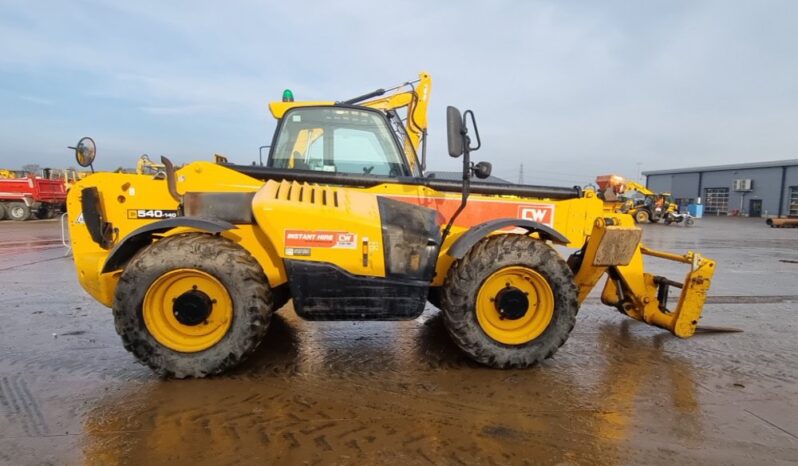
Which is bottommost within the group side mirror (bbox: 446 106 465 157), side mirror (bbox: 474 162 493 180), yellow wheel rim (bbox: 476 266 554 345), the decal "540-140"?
yellow wheel rim (bbox: 476 266 554 345)

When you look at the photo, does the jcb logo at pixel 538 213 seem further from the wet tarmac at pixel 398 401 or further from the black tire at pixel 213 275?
the black tire at pixel 213 275

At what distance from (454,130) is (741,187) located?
2129 inches

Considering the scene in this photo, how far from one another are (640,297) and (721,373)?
884 mm

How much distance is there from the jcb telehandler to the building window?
54065mm

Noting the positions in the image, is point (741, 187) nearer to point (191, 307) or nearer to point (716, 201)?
point (716, 201)

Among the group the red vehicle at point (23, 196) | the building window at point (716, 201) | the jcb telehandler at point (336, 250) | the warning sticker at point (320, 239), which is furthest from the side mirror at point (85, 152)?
the building window at point (716, 201)

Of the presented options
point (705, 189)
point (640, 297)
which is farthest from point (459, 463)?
point (705, 189)

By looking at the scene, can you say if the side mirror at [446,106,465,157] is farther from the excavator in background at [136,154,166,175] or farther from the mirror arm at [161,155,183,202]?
the excavator in background at [136,154,166,175]

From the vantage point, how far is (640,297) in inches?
165

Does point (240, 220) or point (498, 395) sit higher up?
point (240, 220)

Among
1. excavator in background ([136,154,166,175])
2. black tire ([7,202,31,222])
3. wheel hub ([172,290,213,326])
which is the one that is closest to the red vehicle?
black tire ([7,202,31,222])

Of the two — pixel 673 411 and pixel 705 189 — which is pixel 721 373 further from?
pixel 705 189

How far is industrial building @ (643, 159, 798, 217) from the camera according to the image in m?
41.5

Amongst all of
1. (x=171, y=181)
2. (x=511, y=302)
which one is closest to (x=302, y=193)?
(x=171, y=181)
